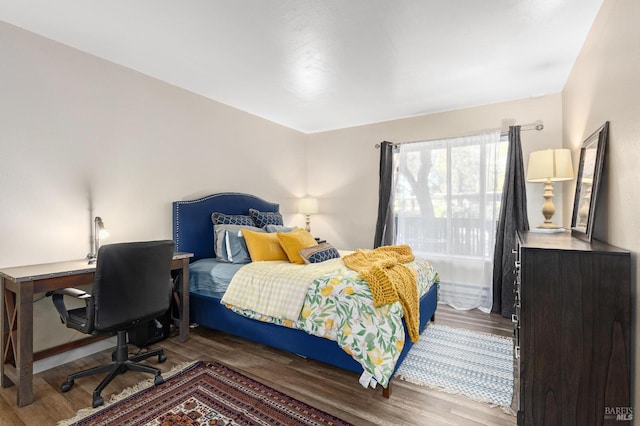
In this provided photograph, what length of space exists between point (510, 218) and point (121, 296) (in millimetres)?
3931

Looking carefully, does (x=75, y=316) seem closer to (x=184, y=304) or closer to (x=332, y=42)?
(x=184, y=304)

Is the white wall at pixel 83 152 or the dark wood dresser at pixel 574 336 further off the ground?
the white wall at pixel 83 152

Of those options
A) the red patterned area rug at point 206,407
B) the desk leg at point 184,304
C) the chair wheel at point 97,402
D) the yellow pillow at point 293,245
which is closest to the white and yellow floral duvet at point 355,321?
the red patterned area rug at point 206,407

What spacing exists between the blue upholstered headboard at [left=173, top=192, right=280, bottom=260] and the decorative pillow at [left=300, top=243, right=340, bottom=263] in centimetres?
131

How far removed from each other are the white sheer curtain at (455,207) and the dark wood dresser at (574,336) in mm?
2482

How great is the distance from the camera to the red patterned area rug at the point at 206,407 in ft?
5.99

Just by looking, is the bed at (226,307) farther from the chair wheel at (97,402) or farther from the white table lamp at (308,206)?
the chair wheel at (97,402)

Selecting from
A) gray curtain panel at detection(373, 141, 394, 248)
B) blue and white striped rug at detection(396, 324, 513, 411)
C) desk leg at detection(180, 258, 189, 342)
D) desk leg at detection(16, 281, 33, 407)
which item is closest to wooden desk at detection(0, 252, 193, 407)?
desk leg at detection(16, 281, 33, 407)

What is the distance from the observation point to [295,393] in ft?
6.90

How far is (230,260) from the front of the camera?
3201 millimetres

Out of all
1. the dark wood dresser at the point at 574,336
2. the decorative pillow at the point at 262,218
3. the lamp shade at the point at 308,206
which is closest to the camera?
the dark wood dresser at the point at 574,336

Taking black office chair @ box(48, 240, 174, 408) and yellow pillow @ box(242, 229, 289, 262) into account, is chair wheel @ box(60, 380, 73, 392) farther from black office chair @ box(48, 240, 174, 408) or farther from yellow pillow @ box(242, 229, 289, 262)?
yellow pillow @ box(242, 229, 289, 262)

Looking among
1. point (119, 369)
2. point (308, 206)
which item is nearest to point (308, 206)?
point (308, 206)

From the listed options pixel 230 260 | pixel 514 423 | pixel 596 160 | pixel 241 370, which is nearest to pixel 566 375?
pixel 514 423
